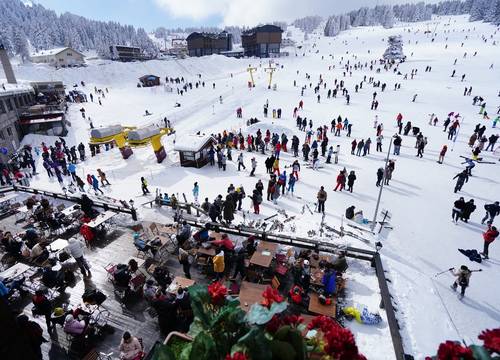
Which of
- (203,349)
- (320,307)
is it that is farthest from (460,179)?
(203,349)

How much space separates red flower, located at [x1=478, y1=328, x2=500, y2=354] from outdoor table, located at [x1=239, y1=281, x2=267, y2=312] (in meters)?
5.53

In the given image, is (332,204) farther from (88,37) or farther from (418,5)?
(418,5)

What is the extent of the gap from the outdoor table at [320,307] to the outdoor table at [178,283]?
10.8 feet

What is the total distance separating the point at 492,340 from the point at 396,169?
59.2ft

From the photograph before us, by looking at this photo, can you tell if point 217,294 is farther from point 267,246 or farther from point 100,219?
point 100,219

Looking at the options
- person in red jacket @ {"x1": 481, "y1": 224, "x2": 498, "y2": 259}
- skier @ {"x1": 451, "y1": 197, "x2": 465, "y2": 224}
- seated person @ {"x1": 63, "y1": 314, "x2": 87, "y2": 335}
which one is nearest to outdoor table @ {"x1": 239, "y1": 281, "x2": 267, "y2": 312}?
seated person @ {"x1": 63, "y1": 314, "x2": 87, "y2": 335}

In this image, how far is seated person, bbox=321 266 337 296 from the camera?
7.59 m

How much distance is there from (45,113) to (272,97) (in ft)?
95.9

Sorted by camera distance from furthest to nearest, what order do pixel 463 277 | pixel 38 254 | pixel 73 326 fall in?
1. pixel 38 254
2. pixel 463 277
3. pixel 73 326

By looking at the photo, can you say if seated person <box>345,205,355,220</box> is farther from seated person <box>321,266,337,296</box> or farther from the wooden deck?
the wooden deck

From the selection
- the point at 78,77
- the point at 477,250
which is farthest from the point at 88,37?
the point at 477,250

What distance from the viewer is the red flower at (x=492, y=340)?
1.84 m

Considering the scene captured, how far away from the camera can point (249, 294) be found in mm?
7281

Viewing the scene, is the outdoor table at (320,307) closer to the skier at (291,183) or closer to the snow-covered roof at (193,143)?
the skier at (291,183)
